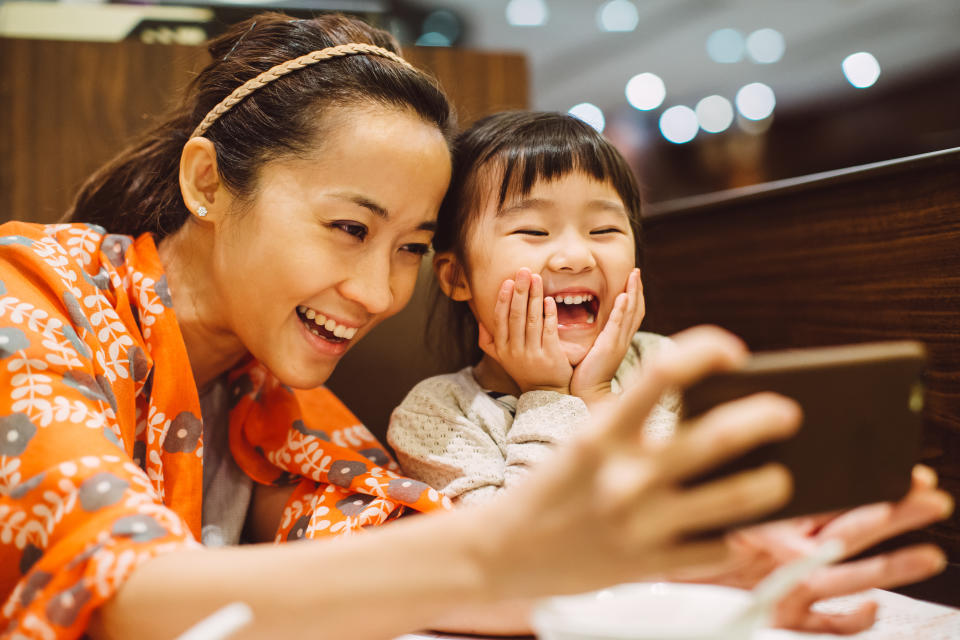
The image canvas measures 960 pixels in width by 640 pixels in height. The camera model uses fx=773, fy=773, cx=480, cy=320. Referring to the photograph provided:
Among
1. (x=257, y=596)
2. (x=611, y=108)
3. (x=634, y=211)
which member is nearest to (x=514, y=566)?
(x=257, y=596)

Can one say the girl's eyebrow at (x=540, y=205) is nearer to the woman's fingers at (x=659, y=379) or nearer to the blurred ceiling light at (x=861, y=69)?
the woman's fingers at (x=659, y=379)

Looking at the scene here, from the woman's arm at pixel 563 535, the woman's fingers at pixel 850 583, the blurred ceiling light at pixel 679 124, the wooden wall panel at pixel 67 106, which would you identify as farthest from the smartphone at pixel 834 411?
the blurred ceiling light at pixel 679 124

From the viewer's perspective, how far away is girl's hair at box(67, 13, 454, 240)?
1086 mm

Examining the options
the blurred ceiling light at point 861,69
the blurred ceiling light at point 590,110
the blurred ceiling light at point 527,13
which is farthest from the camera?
the blurred ceiling light at point 590,110

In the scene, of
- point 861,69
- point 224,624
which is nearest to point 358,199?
point 224,624

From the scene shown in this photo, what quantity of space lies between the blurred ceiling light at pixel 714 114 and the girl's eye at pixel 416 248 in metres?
5.66

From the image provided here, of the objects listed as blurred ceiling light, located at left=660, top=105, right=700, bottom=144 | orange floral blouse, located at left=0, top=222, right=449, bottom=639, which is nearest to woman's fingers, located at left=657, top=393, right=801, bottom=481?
orange floral blouse, located at left=0, top=222, right=449, bottom=639

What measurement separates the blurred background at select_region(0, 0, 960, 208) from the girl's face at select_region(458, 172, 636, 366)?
2.48m

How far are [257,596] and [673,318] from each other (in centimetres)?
134

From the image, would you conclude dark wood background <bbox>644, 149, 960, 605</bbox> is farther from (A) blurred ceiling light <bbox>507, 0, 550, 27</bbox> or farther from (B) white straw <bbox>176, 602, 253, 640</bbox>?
(A) blurred ceiling light <bbox>507, 0, 550, 27</bbox>

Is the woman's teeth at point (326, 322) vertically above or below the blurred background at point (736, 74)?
below

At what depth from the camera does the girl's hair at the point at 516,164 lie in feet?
3.87

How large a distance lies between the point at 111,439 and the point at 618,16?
188 inches

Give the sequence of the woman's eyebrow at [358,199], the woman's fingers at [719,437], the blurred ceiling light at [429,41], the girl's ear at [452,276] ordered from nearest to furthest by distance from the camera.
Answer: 1. the woman's fingers at [719,437]
2. the woman's eyebrow at [358,199]
3. the girl's ear at [452,276]
4. the blurred ceiling light at [429,41]
